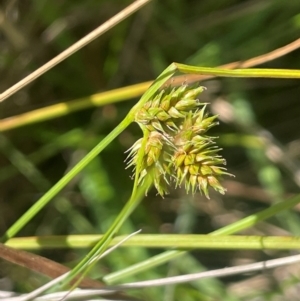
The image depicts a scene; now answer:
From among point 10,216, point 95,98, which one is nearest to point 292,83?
point 95,98

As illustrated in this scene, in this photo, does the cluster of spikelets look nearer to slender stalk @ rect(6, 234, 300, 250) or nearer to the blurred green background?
slender stalk @ rect(6, 234, 300, 250)

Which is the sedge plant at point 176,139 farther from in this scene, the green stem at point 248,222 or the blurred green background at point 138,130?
the blurred green background at point 138,130

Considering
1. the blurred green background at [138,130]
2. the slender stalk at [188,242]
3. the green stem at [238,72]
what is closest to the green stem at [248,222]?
the slender stalk at [188,242]

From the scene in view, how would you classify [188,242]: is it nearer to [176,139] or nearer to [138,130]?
[176,139]

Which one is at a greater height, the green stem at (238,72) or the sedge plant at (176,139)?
the green stem at (238,72)

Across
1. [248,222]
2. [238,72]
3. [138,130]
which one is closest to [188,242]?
[248,222]
